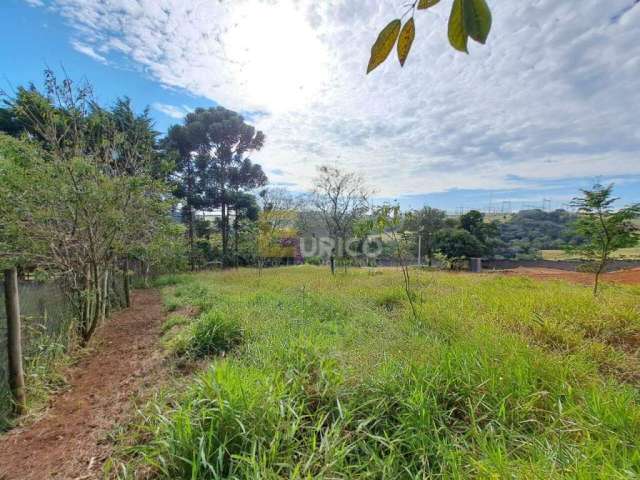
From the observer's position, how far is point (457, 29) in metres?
0.51

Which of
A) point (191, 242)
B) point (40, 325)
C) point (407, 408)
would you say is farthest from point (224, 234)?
point (407, 408)

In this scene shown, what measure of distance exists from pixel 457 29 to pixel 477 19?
0.04m

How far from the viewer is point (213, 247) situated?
48.4 feet

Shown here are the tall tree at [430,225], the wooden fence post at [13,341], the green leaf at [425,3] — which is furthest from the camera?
the tall tree at [430,225]

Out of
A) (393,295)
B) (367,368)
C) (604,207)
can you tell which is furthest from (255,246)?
(604,207)

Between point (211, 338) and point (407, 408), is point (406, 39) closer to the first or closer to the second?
point (407, 408)

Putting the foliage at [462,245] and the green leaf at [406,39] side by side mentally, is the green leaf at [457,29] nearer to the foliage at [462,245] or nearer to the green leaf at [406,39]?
the green leaf at [406,39]

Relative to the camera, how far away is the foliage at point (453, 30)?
48cm

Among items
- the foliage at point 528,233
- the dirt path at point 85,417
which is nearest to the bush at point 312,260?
the foliage at point 528,233

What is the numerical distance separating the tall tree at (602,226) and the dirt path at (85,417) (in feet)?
21.5

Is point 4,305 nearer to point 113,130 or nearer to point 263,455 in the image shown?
point 263,455

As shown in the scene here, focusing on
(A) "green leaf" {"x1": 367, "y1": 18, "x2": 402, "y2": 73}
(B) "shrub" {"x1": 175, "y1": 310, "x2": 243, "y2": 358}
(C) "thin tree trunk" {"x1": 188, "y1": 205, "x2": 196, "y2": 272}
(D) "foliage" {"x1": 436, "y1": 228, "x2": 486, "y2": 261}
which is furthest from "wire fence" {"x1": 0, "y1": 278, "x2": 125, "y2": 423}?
(D) "foliage" {"x1": 436, "y1": 228, "x2": 486, "y2": 261}

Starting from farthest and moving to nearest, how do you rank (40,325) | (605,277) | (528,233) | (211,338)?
(528,233) → (605,277) → (211,338) → (40,325)

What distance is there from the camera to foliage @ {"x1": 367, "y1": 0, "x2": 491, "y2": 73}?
0.48 metres
